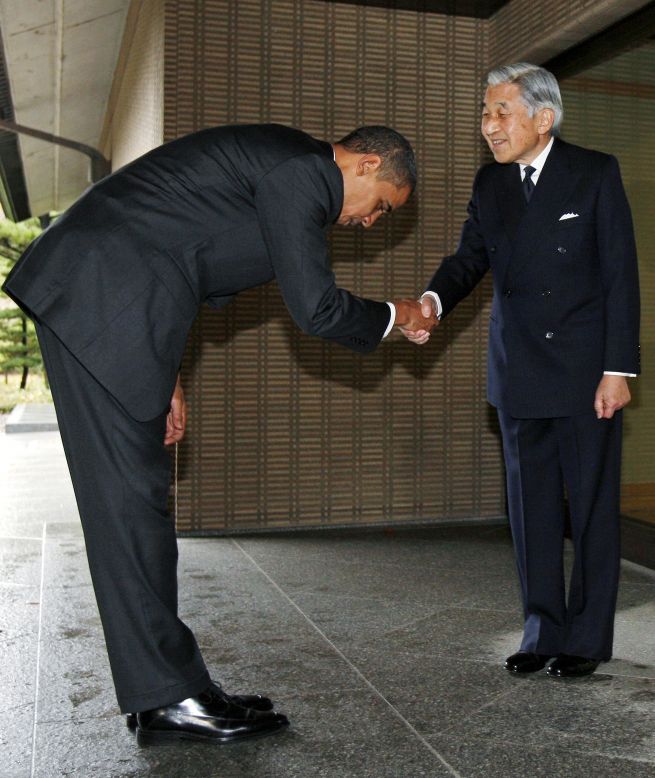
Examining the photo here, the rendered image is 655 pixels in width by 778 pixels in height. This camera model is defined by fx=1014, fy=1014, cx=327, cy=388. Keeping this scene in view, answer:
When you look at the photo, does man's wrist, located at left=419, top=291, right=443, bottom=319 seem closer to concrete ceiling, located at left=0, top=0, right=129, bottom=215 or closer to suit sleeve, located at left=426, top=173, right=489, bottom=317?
suit sleeve, located at left=426, top=173, right=489, bottom=317

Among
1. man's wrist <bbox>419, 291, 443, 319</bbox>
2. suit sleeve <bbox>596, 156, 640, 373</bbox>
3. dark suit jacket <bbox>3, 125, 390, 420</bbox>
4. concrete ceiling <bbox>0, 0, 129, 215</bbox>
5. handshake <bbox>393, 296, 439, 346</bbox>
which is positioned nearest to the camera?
dark suit jacket <bbox>3, 125, 390, 420</bbox>

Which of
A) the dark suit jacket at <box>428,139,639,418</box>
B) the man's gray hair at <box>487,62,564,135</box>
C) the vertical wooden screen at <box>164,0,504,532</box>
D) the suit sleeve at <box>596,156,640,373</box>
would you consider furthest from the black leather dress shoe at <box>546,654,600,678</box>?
the vertical wooden screen at <box>164,0,504,532</box>

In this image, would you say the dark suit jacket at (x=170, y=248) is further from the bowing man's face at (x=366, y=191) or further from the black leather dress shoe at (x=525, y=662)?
the black leather dress shoe at (x=525, y=662)

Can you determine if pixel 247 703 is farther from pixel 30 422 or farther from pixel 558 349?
pixel 30 422

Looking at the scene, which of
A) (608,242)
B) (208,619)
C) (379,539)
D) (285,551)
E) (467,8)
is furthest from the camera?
(467,8)

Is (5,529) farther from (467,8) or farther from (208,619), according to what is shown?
(467,8)

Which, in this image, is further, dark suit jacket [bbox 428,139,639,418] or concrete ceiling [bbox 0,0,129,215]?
concrete ceiling [bbox 0,0,129,215]

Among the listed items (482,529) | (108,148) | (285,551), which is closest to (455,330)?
(482,529)

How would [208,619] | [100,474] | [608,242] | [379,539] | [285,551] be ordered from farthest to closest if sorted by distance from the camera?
[379,539], [285,551], [208,619], [608,242], [100,474]

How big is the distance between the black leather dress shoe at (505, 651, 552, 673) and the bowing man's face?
134 centimetres

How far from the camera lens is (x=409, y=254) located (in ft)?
17.5

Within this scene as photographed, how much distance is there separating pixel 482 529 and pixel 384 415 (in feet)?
2.54

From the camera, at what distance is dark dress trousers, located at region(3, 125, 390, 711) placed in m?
2.17

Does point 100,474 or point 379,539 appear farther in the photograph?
point 379,539
